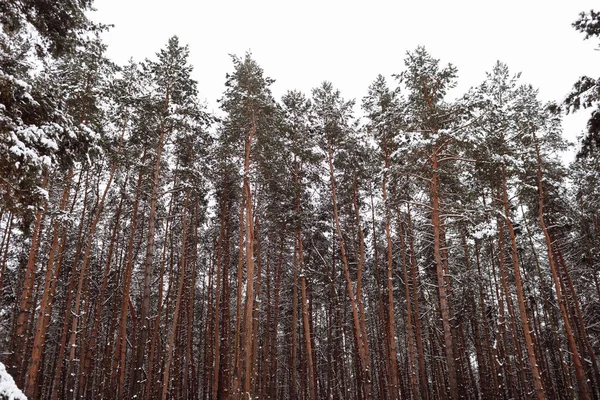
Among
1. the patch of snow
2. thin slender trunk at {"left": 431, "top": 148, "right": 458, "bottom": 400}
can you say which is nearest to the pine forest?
thin slender trunk at {"left": 431, "top": 148, "right": 458, "bottom": 400}

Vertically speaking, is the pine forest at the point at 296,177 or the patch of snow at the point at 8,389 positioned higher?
the pine forest at the point at 296,177

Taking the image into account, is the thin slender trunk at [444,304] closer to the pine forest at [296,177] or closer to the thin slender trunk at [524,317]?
the pine forest at [296,177]

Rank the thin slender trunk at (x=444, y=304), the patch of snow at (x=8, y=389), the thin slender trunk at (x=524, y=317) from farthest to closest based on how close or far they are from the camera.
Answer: the thin slender trunk at (x=524, y=317) < the thin slender trunk at (x=444, y=304) < the patch of snow at (x=8, y=389)

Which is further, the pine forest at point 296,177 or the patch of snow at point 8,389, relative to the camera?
the pine forest at point 296,177

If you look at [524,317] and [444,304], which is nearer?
[444,304]

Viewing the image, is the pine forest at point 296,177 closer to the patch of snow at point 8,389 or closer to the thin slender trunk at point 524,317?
the thin slender trunk at point 524,317

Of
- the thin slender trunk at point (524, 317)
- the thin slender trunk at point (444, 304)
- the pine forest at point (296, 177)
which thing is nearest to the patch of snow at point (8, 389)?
the pine forest at point (296, 177)

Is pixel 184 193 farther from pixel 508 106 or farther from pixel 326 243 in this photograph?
pixel 508 106

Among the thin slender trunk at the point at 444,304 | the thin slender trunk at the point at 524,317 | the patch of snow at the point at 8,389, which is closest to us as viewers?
the patch of snow at the point at 8,389

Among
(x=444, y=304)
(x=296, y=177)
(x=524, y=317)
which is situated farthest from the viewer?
(x=296, y=177)

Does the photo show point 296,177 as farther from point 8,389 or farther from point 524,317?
point 8,389

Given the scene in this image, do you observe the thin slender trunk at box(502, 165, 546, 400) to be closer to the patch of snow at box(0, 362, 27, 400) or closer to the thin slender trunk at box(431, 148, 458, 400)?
the thin slender trunk at box(431, 148, 458, 400)

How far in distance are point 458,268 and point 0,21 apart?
2426 cm

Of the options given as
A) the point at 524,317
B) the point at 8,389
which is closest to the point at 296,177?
the point at 524,317
